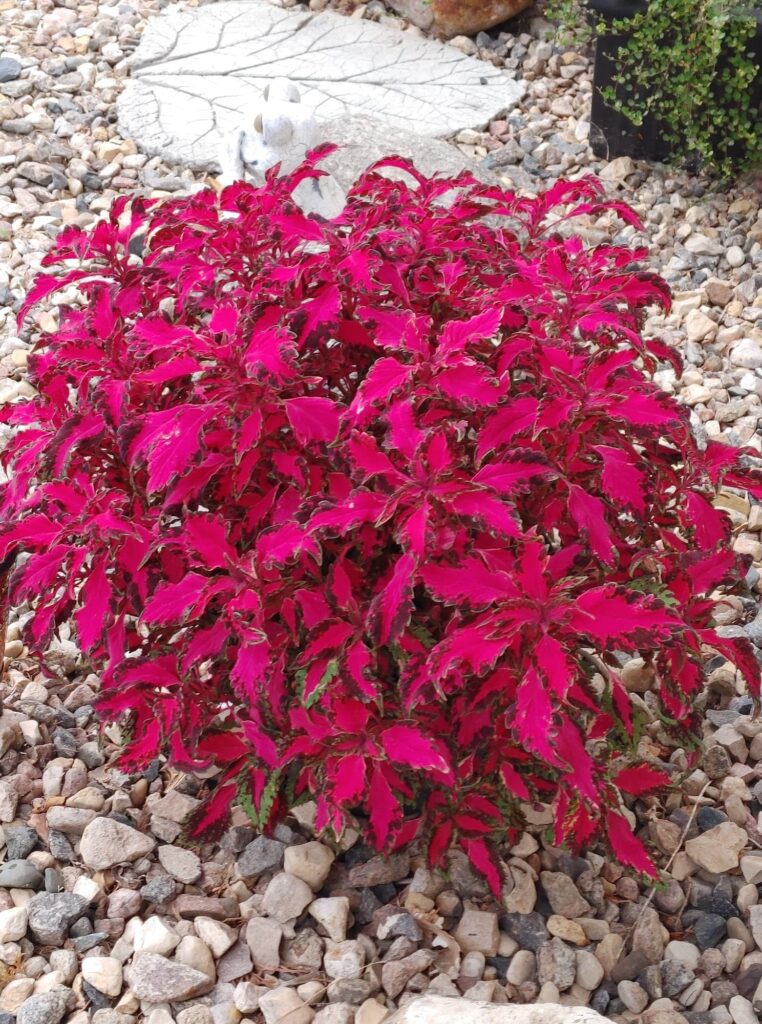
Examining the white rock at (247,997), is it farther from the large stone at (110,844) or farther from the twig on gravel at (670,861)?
the twig on gravel at (670,861)

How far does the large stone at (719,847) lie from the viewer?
1.74m

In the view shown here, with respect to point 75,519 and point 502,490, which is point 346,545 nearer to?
point 502,490

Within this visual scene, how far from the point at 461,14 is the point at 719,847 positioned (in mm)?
3291

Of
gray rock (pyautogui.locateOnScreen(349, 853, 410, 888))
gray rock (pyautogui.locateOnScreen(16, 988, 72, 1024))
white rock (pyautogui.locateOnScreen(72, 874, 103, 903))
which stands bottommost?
gray rock (pyautogui.locateOnScreen(16, 988, 72, 1024))

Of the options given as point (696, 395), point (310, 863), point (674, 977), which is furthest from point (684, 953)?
point (696, 395)

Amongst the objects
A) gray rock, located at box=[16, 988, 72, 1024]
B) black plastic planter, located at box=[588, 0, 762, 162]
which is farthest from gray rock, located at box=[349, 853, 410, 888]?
black plastic planter, located at box=[588, 0, 762, 162]

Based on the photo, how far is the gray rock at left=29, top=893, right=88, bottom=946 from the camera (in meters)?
1.64

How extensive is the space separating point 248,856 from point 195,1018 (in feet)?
0.82

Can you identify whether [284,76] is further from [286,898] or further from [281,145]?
[286,898]

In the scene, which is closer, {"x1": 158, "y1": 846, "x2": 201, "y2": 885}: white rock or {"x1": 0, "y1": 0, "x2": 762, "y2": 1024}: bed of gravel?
{"x1": 0, "y1": 0, "x2": 762, "y2": 1024}: bed of gravel

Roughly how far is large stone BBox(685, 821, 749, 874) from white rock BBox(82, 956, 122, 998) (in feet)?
2.80

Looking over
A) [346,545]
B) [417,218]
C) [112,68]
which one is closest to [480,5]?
[112,68]

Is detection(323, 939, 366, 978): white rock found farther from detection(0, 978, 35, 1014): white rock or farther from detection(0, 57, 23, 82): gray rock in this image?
detection(0, 57, 23, 82): gray rock

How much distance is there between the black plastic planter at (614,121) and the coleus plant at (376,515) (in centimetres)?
192
